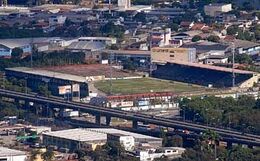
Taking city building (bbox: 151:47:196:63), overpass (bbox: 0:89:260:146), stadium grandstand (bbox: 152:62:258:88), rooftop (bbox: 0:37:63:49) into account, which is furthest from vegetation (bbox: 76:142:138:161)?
rooftop (bbox: 0:37:63:49)

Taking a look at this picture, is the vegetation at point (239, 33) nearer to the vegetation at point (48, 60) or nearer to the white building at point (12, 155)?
the vegetation at point (48, 60)

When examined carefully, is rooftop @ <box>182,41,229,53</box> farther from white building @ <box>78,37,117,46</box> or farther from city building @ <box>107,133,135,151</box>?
city building @ <box>107,133,135,151</box>

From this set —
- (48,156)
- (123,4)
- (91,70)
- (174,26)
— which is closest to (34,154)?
(48,156)

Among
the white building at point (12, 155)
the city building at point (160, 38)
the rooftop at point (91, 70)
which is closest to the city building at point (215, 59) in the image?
the city building at point (160, 38)

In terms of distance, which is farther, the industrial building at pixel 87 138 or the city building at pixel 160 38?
the city building at pixel 160 38

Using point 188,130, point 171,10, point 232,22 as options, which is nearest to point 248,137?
point 188,130

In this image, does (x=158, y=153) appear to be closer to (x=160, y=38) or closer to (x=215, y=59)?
(x=215, y=59)

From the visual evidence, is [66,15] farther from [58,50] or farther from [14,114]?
[14,114]
